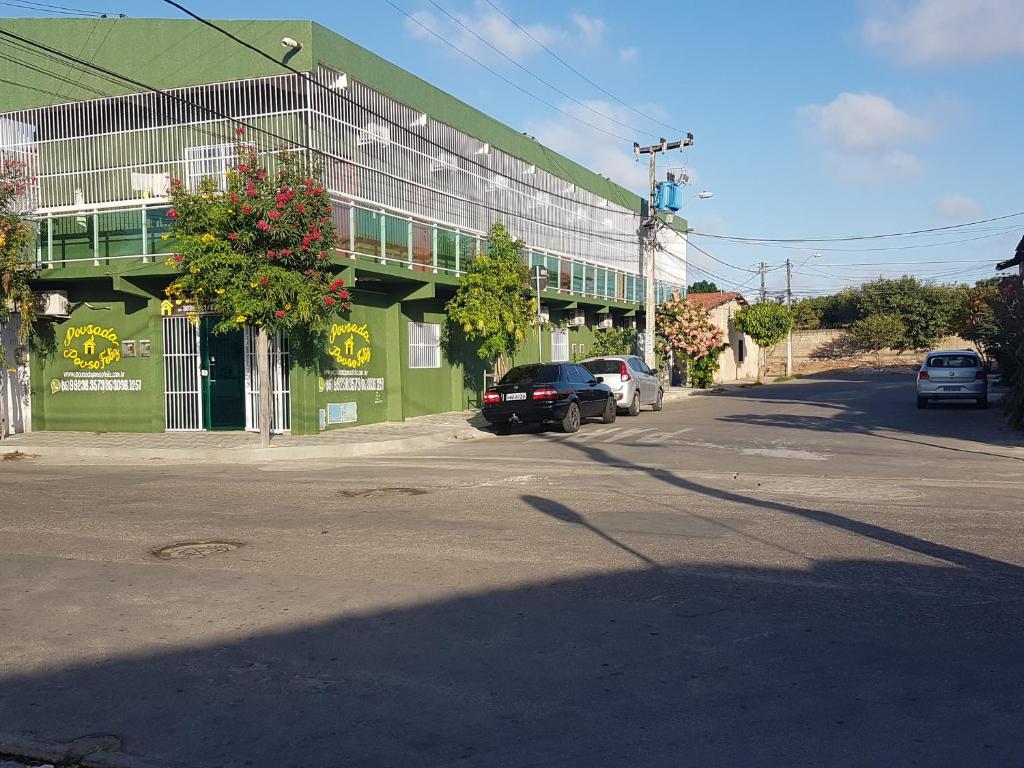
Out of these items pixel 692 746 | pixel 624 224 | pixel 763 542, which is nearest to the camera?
pixel 692 746

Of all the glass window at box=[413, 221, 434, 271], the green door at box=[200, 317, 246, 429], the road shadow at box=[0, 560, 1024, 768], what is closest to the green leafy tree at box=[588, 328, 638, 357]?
the glass window at box=[413, 221, 434, 271]

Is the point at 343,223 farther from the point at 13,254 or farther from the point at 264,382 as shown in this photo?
the point at 13,254

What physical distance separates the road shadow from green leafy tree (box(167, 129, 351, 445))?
11.4 m

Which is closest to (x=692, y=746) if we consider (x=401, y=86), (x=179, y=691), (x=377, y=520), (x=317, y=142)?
(x=179, y=691)

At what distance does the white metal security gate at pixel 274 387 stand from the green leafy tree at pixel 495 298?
561 cm

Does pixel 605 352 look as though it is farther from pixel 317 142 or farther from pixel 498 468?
pixel 498 468

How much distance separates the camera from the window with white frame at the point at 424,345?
24406mm

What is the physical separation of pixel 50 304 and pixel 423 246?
8408 mm

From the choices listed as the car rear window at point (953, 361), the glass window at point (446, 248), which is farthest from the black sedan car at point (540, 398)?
the car rear window at point (953, 361)

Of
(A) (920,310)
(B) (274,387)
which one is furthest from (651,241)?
(A) (920,310)

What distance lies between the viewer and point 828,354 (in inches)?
2781

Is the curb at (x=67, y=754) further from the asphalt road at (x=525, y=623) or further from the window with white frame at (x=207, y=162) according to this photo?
the window with white frame at (x=207, y=162)

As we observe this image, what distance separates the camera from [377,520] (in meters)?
9.85

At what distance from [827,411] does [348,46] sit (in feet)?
52.7
